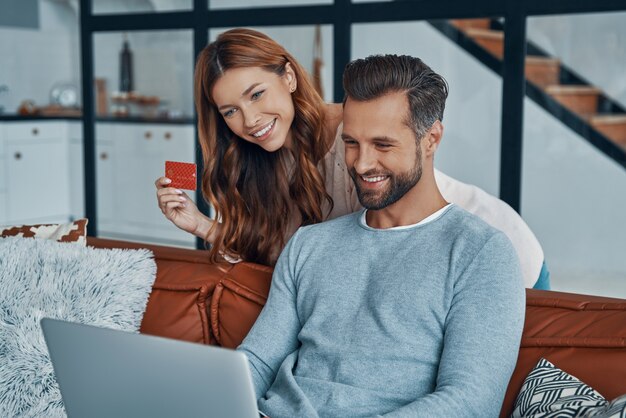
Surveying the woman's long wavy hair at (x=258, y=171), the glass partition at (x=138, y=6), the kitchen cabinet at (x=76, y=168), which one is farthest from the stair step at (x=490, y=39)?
the kitchen cabinet at (x=76, y=168)

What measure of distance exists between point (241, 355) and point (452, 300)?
0.60 m

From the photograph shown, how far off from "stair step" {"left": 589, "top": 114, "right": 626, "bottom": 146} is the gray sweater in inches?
83.3

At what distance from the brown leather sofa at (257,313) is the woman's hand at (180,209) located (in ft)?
0.24

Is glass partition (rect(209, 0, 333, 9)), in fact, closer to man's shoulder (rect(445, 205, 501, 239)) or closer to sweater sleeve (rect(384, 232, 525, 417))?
man's shoulder (rect(445, 205, 501, 239))

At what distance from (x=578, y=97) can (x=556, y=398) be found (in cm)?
249

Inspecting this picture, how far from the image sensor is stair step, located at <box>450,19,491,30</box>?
385cm

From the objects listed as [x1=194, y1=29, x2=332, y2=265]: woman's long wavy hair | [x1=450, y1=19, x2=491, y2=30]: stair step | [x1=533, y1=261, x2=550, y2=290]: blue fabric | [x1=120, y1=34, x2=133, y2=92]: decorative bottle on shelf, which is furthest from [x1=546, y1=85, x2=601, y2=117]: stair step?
[x1=120, y1=34, x2=133, y2=92]: decorative bottle on shelf

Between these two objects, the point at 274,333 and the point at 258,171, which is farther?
the point at 258,171

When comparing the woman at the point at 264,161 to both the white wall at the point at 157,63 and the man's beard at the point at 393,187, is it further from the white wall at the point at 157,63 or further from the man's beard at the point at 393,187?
the white wall at the point at 157,63

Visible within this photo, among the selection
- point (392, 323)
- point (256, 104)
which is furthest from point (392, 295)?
point (256, 104)

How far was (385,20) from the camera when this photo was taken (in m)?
4.10

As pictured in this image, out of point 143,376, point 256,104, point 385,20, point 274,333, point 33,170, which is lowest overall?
point 33,170

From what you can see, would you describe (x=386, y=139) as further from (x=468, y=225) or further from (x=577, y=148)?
(x=577, y=148)

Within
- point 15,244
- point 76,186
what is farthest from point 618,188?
point 76,186
